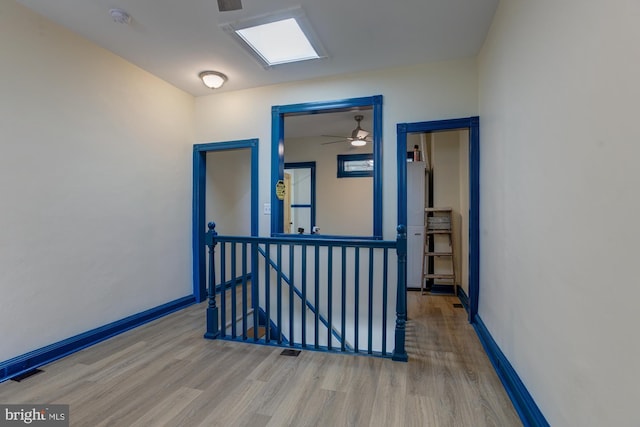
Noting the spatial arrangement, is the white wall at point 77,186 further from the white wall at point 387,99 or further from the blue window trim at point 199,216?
the white wall at point 387,99

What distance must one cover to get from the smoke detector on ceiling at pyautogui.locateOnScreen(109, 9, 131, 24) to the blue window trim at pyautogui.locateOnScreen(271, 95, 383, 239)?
163 centimetres

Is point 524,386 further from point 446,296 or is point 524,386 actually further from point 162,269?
point 162,269

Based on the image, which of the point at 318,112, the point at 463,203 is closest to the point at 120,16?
the point at 318,112

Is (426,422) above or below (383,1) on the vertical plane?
below

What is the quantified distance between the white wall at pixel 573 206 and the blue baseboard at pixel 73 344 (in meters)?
3.35

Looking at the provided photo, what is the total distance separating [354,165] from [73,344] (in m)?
5.02

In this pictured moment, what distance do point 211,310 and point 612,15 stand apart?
3.09 metres

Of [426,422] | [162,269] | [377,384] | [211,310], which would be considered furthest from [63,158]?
[426,422]

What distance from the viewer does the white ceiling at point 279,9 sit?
2.23 meters

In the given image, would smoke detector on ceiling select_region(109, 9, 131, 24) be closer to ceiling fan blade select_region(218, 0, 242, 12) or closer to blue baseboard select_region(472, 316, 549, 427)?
ceiling fan blade select_region(218, 0, 242, 12)

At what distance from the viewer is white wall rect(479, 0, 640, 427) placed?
36.3 inches

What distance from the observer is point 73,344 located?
252 cm

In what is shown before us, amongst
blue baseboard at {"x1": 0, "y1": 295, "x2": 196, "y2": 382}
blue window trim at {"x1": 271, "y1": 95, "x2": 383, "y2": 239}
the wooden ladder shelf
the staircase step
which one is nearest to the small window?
the wooden ladder shelf

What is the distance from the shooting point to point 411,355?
2.43 meters
